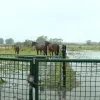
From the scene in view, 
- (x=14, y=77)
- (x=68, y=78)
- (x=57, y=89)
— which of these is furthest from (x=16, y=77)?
(x=68, y=78)

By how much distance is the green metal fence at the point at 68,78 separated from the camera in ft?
20.2

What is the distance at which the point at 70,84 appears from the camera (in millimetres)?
6461

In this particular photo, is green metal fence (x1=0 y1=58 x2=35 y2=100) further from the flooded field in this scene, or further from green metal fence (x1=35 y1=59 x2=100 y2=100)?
green metal fence (x1=35 y1=59 x2=100 y2=100)

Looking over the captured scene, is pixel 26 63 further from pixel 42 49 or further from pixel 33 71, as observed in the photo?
pixel 42 49

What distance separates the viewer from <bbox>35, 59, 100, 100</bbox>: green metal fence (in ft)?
20.2

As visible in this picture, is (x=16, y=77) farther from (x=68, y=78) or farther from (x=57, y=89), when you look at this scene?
(x=68, y=78)

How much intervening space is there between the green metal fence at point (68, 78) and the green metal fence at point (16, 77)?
0.18 m

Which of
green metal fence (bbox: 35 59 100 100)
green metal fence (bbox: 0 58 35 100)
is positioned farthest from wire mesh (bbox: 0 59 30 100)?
green metal fence (bbox: 35 59 100 100)

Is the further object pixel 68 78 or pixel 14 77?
pixel 68 78

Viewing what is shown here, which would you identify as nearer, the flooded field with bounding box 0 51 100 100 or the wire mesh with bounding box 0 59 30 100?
the flooded field with bounding box 0 51 100 100

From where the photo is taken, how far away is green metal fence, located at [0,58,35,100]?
6.30 meters

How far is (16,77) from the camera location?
6.46 metres

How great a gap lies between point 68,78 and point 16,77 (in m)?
0.95

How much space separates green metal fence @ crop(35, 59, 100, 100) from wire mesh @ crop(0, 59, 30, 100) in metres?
0.25
